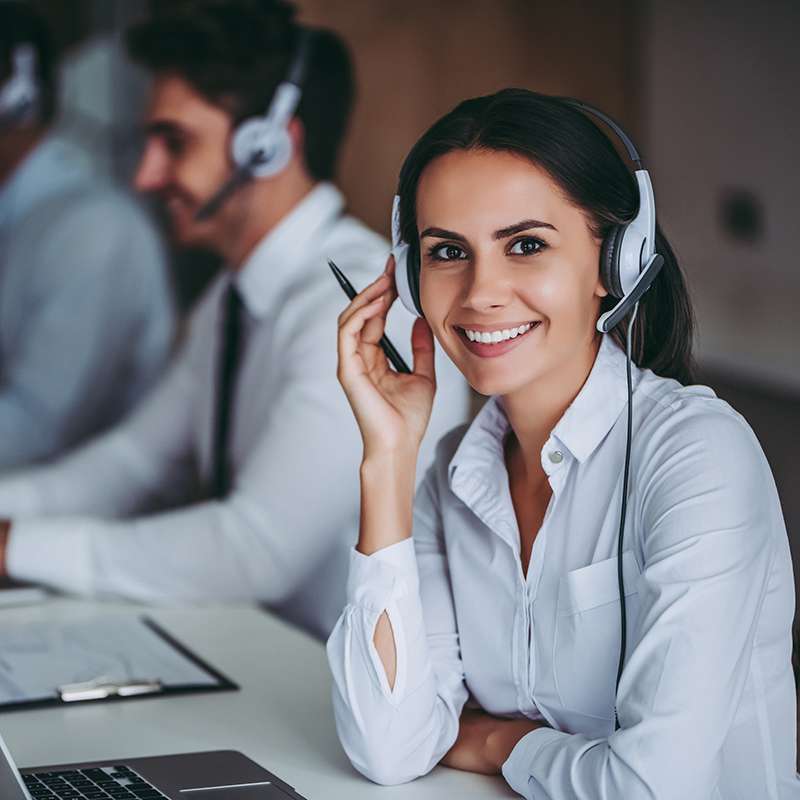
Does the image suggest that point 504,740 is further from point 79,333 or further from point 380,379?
point 79,333

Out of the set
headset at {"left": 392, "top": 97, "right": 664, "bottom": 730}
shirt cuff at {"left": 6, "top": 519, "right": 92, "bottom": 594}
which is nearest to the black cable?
headset at {"left": 392, "top": 97, "right": 664, "bottom": 730}

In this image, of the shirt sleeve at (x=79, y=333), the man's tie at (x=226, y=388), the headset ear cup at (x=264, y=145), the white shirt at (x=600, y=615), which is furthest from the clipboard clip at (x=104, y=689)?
the shirt sleeve at (x=79, y=333)

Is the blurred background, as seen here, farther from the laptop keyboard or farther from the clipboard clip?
the laptop keyboard

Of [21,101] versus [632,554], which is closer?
[632,554]

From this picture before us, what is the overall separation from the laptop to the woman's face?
17.3 inches

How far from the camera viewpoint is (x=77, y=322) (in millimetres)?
3338

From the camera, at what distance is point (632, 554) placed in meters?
1.18

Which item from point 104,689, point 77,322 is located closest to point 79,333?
point 77,322

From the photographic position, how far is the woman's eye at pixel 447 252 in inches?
50.4

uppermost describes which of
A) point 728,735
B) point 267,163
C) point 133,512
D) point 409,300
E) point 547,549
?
point 267,163

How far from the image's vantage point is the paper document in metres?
1.53

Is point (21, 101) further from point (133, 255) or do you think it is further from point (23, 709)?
point (23, 709)

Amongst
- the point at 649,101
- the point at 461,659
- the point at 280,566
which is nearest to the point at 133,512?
the point at 280,566

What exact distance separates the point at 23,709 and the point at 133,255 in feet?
6.96
